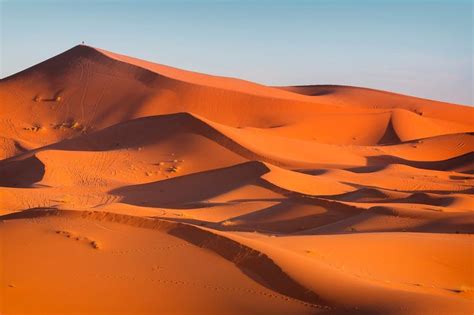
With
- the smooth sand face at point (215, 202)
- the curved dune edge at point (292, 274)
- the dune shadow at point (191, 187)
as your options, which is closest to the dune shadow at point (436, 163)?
the smooth sand face at point (215, 202)

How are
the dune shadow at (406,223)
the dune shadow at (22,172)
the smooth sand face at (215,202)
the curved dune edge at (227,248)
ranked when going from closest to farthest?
the smooth sand face at (215,202) → the curved dune edge at (227,248) → the dune shadow at (406,223) → the dune shadow at (22,172)

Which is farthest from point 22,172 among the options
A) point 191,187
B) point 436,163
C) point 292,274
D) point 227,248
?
point 292,274

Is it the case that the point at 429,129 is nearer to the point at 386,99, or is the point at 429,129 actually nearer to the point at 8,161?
the point at 386,99

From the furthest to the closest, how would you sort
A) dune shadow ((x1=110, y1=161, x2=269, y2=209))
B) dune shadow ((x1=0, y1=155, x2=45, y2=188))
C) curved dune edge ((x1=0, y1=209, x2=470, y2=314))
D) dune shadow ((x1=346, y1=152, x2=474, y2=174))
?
dune shadow ((x1=346, y1=152, x2=474, y2=174))
dune shadow ((x1=0, y1=155, x2=45, y2=188))
dune shadow ((x1=110, y1=161, x2=269, y2=209))
curved dune edge ((x1=0, y1=209, x2=470, y2=314))

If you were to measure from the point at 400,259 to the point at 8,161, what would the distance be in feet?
61.5

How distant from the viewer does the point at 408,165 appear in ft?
101

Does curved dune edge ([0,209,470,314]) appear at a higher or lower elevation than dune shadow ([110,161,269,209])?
higher

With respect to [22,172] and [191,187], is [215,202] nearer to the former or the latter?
[191,187]

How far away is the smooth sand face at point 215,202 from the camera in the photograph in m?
8.41

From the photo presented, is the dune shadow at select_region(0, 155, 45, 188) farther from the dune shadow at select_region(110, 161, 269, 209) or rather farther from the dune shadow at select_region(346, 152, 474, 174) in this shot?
the dune shadow at select_region(346, 152, 474, 174)

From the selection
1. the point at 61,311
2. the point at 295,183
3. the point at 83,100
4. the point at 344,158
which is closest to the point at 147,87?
the point at 83,100

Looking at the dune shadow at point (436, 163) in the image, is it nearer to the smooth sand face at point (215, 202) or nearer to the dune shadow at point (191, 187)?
the smooth sand face at point (215, 202)

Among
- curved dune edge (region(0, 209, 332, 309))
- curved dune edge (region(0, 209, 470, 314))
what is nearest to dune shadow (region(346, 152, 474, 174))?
curved dune edge (region(0, 209, 332, 309))

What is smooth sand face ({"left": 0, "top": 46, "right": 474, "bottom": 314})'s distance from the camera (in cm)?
841
